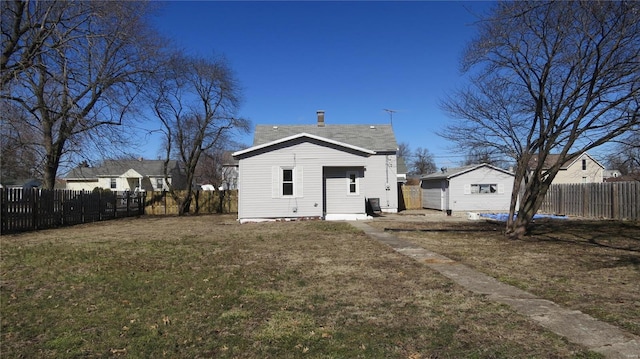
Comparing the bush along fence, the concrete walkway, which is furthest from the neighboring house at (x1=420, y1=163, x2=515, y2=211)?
the concrete walkway

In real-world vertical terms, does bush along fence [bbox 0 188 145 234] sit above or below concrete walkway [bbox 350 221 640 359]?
above

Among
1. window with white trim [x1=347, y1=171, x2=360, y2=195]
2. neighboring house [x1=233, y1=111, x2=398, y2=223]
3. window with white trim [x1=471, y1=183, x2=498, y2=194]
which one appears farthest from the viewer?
window with white trim [x1=471, y1=183, x2=498, y2=194]

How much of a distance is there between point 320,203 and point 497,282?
12.9 meters

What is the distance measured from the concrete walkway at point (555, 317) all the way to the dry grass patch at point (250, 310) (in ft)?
0.73

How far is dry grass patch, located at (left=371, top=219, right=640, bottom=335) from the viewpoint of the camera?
5.67 meters

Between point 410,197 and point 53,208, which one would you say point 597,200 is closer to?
point 410,197

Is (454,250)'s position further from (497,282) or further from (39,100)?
(39,100)

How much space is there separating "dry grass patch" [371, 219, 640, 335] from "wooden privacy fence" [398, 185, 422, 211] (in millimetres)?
15733

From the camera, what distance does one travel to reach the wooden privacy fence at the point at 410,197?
105 feet

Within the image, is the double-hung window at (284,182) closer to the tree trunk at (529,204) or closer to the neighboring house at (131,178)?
the tree trunk at (529,204)

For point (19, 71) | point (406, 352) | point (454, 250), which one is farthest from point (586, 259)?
point (19, 71)

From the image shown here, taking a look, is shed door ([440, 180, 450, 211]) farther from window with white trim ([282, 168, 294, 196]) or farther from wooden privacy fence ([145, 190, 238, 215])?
wooden privacy fence ([145, 190, 238, 215])

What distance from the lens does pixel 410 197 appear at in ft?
107

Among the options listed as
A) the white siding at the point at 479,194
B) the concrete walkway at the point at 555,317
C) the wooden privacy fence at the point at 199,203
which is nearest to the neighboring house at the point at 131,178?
the wooden privacy fence at the point at 199,203
